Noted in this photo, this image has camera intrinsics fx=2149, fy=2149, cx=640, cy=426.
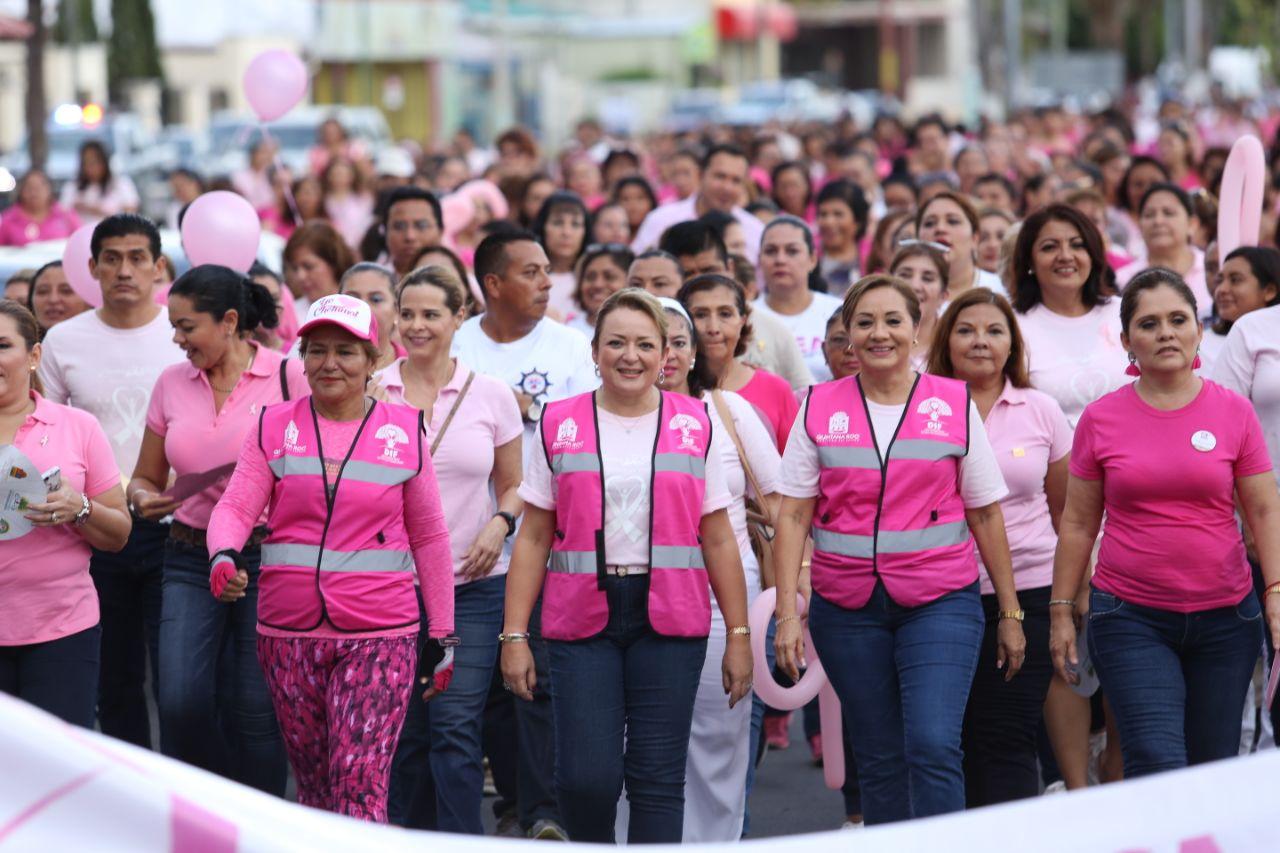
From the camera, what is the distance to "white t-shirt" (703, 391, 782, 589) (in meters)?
7.10

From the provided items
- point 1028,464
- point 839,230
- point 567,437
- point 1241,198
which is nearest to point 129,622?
point 567,437

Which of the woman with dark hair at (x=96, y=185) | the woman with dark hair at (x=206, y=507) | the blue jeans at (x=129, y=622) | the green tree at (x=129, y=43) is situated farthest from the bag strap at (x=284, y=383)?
the green tree at (x=129, y=43)

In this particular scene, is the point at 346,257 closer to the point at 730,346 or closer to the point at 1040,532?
the point at 730,346

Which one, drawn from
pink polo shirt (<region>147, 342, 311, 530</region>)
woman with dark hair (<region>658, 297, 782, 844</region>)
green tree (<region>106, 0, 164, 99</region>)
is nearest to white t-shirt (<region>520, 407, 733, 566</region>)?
woman with dark hair (<region>658, 297, 782, 844</region>)

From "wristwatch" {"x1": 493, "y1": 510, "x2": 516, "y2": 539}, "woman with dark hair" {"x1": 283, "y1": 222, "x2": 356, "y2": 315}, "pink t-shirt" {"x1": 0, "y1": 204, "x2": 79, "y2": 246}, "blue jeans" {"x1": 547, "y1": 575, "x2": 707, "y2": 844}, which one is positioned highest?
"pink t-shirt" {"x1": 0, "y1": 204, "x2": 79, "y2": 246}

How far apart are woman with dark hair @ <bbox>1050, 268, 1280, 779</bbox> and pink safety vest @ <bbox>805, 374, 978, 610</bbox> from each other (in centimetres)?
44

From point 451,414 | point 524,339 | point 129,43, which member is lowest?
point 451,414

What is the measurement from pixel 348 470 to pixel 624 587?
89 centimetres

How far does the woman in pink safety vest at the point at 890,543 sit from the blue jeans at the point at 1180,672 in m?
0.35

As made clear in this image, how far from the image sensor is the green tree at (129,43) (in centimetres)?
5319

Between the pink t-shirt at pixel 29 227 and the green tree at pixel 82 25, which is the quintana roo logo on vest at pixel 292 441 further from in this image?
the green tree at pixel 82 25

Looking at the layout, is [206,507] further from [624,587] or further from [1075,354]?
[1075,354]

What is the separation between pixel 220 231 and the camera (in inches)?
364

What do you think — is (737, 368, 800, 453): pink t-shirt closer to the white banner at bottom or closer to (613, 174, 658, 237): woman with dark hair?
the white banner at bottom
